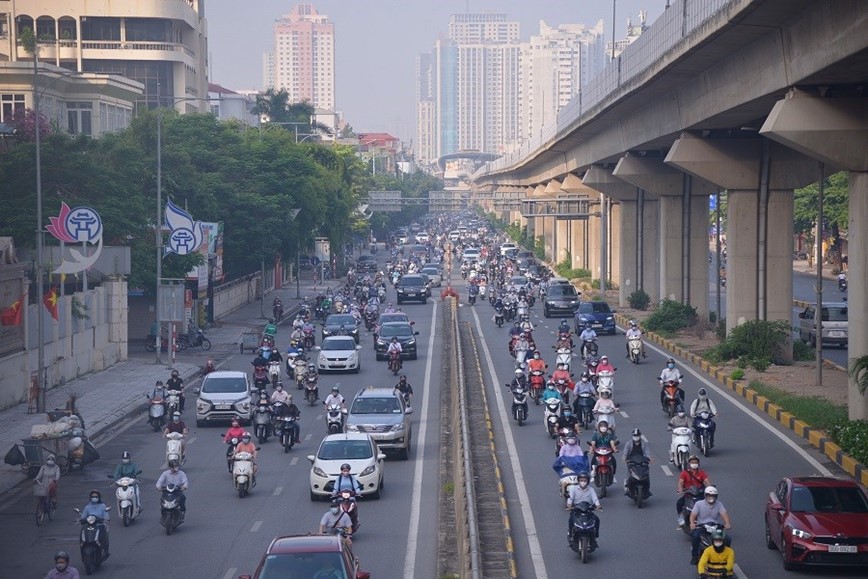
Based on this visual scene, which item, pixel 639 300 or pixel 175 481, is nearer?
pixel 175 481

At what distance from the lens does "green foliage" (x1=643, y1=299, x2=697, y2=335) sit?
2128 inches

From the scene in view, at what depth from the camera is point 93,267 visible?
154 feet

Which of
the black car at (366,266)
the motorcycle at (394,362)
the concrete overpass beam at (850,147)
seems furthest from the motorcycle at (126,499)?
the black car at (366,266)

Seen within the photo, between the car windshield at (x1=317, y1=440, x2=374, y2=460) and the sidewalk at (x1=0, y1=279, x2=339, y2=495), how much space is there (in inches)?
250

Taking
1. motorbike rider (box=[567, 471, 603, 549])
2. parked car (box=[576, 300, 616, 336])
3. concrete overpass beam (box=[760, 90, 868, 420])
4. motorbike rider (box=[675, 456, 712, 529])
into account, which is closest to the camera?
motorbike rider (box=[567, 471, 603, 549])

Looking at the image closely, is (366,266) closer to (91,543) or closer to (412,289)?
(412,289)

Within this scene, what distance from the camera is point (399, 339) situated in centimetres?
4653

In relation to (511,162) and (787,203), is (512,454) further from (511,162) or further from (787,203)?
(511,162)

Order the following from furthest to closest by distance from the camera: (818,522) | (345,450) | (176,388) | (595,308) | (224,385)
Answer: (595,308), (176,388), (224,385), (345,450), (818,522)

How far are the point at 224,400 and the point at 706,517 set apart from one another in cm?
1704

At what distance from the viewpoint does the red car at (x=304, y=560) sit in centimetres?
1360

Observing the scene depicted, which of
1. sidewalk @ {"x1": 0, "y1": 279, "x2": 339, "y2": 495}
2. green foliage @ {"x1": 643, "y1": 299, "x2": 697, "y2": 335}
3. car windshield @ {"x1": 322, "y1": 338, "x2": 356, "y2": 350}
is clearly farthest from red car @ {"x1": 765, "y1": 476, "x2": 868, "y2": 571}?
green foliage @ {"x1": 643, "y1": 299, "x2": 697, "y2": 335}

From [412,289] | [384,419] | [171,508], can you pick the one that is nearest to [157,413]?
[384,419]

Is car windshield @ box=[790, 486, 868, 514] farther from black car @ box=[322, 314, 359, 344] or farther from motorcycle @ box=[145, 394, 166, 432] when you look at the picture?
black car @ box=[322, 314, 359, 344]
